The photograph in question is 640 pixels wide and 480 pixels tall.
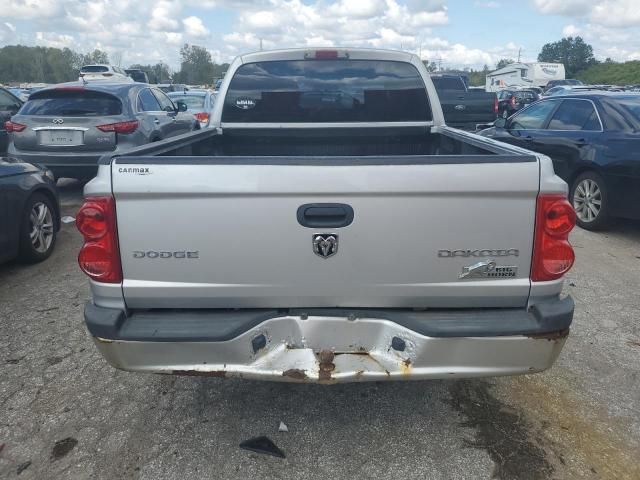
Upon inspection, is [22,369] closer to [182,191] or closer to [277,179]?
[182,191]

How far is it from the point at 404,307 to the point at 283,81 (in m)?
2.38

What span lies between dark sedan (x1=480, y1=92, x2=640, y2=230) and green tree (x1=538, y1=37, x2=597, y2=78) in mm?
87737

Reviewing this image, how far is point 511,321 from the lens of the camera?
2.48 meters

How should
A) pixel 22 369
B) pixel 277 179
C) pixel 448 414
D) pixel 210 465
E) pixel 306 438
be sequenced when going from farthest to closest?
pixel 22 369
pixel 448 414
pixel 306 438
pixel 210 465
pixel 277 179

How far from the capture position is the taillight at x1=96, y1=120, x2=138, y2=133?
797 cm

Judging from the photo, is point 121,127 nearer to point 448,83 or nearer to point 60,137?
point 60,137

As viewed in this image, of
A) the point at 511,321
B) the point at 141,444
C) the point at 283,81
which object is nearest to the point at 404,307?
the point at 511,321

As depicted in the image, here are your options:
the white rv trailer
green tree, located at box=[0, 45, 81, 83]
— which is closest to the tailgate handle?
the white rv trailer

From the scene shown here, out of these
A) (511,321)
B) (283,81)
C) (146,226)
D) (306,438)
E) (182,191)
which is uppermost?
(283,81)

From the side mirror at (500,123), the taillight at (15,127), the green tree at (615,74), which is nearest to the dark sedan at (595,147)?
the side mirror at (500,123)

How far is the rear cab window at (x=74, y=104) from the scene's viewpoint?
8109 millimetres

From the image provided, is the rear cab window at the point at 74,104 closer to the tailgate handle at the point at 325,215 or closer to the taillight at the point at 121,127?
the taillight at the point at 121,127

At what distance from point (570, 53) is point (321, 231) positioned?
102895 mm

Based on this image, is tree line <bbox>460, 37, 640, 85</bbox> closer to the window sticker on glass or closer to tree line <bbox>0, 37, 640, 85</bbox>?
tree line <bbox>0, 37, 640, 85</bbox>
